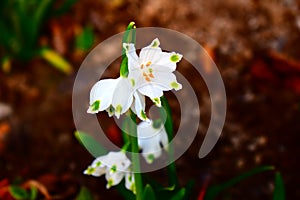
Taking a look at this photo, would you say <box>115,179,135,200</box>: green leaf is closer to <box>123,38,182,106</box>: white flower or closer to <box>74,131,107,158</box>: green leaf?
<box>74,131,107,158</box>: green leaf

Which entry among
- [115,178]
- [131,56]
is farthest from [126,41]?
[115,178]

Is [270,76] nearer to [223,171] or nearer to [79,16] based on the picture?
[223,171]

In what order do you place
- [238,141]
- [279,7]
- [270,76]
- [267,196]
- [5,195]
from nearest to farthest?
[5,195] → [267,196] → [238,141] → [270,76] → [279,7]

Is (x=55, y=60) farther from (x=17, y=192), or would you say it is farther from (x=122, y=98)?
(x=122, y=98)

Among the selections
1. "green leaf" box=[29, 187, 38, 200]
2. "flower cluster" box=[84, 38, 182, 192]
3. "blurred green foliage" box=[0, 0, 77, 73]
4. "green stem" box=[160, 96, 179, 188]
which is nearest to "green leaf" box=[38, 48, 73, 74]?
"blurred green foliage" box=[0, 0, 77, 73]

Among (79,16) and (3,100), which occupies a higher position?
(79,16)

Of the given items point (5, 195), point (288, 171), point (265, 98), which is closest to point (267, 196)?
point (288, 171)

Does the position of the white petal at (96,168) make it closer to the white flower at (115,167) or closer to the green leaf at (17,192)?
the white flower at (115,167)
